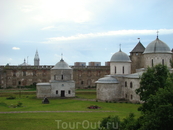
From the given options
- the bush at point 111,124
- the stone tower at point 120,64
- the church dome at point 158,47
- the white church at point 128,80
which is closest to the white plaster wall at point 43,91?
the white church at point 128,80

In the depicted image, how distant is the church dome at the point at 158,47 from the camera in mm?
38250

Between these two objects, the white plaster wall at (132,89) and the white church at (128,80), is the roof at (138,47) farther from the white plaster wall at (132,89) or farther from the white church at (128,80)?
the white plaster wall at (132,89)

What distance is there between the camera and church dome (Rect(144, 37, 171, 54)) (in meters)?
38.2

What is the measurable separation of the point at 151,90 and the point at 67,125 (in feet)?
30.9

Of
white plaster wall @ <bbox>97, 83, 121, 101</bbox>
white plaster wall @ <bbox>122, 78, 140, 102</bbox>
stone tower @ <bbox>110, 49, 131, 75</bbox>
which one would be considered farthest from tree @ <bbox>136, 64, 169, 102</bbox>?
stone tower @ <bbox>110, 49, 131, 75</bbox>

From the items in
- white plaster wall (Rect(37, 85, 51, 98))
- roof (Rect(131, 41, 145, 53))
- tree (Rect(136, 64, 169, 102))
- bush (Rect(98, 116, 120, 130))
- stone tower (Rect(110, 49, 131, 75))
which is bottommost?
bush (Rect(98, 116, 120, 130))

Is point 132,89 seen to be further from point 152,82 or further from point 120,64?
point 152,82

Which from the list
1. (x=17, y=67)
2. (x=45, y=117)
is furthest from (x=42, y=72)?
(x=45, y=117)

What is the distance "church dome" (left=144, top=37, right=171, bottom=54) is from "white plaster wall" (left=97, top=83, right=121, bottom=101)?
843cm

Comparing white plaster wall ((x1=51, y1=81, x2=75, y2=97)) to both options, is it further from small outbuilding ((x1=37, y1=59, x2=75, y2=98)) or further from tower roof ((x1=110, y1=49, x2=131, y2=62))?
tower roof ((x1=110, y1=49, x2=131, y2=62))

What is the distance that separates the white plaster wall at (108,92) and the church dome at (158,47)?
8.43m

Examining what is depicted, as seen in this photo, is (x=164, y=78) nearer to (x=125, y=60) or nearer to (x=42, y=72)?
(x=125, y=60)

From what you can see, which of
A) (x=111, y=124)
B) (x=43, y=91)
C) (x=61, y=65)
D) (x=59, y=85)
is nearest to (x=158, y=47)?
(x=61, y=65)

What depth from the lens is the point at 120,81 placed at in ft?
131
